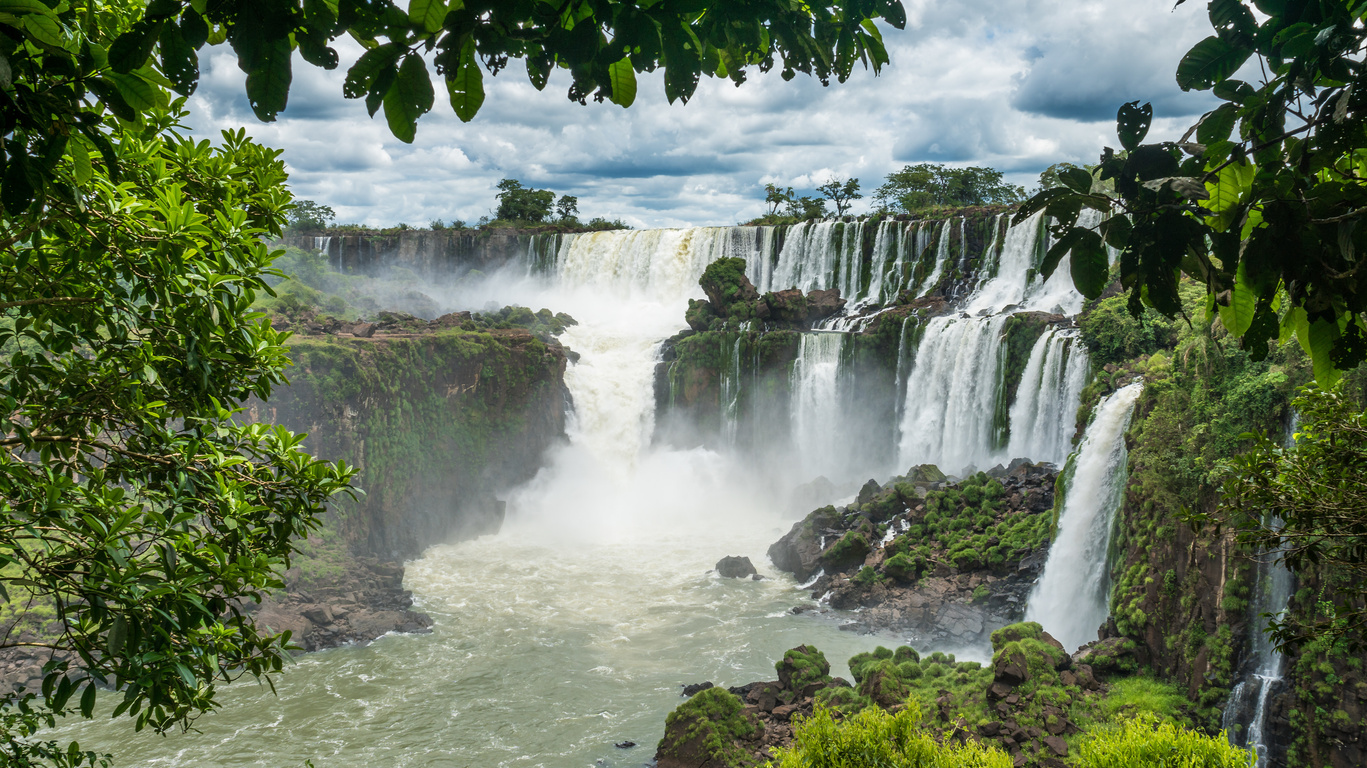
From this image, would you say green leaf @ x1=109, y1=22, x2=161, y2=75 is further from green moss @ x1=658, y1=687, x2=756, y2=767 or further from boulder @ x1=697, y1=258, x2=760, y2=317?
boulder @ x1=697, y1=258, x2=760, y2=317

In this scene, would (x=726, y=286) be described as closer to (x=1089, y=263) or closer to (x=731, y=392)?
(x=731, y=392)

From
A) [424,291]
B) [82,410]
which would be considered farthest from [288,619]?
[424,291]

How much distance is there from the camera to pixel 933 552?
16.4 m

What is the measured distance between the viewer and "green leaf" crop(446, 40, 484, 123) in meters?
1.67

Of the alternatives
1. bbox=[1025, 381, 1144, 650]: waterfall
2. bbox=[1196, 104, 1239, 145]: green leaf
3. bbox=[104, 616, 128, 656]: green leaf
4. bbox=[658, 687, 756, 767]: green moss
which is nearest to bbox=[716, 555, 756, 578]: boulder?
bbox=[1025, 381, 1144, 650]: waterfall

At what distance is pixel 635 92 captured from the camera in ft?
6.68

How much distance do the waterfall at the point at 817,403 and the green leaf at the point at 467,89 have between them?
22.1 m

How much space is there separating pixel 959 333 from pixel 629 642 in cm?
1187

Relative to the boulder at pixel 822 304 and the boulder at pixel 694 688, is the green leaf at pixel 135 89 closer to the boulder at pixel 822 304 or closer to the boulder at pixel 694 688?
the boulder at pixel 694 688

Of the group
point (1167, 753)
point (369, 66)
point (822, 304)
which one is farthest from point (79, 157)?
point (822, 304)

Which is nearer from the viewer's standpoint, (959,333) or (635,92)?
(635,92)

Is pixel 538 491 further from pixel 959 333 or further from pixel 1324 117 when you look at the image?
pixel 1324 117

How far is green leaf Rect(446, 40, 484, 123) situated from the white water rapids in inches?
414

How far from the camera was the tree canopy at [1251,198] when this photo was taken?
168 cm
